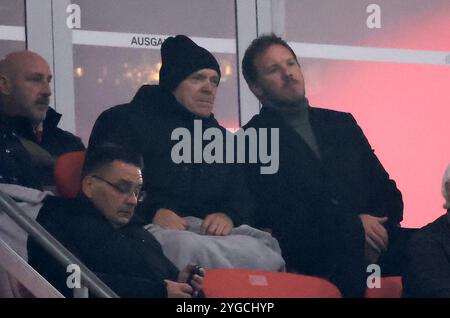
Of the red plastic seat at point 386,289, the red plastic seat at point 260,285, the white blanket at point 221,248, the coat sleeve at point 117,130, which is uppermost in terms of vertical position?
the coat sleeve at point 117,130

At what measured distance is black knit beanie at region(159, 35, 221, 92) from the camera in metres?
4.32

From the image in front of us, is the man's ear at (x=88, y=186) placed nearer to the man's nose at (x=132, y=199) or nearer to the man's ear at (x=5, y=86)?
the man's nose at (x=132, y=199)

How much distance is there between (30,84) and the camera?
4203 millimetres

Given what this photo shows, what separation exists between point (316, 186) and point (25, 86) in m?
1.10

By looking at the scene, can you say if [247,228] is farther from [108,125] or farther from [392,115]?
[392,115]

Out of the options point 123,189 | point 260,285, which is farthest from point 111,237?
point 260,285

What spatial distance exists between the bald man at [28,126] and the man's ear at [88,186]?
0.19 metres

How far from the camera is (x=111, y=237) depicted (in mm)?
3871

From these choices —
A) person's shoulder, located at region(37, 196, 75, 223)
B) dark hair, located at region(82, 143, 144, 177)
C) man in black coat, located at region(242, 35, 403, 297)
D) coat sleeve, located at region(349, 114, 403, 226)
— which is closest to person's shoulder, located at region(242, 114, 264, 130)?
man in black coat, located at region(242, 35, 403, 297)

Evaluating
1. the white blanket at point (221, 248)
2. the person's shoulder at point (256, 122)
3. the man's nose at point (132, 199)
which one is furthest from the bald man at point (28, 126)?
the person's shoulder at point (256, 122)

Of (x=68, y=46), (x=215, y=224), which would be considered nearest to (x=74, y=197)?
(x=215, y=224)

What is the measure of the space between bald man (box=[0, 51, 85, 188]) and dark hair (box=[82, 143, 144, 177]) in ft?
0.68

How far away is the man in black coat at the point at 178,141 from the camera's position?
13.6 feet

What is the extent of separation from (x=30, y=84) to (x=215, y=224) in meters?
0.82
